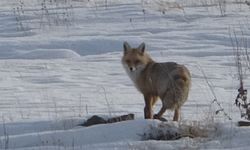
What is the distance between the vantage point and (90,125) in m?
7.62

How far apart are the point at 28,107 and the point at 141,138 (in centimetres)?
296

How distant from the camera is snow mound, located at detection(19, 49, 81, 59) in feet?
45.4

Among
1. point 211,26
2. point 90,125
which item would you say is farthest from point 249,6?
point 90,125

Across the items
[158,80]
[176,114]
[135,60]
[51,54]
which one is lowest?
[176,114]

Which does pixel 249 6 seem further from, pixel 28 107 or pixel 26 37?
pixel 28 107

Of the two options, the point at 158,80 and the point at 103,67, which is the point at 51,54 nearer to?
the point at 103,67

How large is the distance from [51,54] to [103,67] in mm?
1616

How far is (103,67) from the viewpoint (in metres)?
12.7

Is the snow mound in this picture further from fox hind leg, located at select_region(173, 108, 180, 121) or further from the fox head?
fox hind leg, located at select_region(173, 108, 180, 121)

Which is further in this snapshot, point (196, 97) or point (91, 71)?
point (91, 71)

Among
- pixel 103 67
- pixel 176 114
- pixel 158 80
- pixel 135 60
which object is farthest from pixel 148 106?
pixel 103 67

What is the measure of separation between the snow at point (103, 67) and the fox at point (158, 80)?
0.82ft

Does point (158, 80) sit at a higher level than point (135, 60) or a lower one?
lower

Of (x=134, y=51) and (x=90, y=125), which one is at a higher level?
(x=134, y=51)
